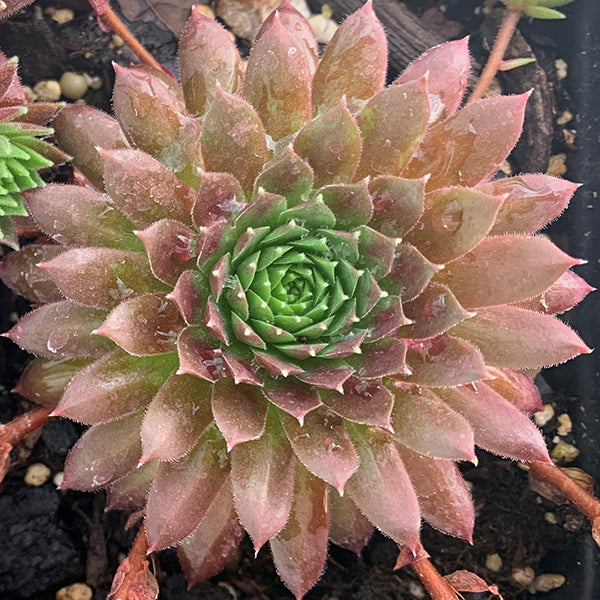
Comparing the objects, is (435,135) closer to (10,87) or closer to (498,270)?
(498,270)

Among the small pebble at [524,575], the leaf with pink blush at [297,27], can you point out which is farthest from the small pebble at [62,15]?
the small pebble at [524,575]

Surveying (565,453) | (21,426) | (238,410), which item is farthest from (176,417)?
(565,453)

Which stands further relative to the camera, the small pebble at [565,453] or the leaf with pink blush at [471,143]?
the small pebble at [565,453]

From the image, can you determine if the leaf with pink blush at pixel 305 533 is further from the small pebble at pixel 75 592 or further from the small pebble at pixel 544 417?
the small pebble at pixel 544 417

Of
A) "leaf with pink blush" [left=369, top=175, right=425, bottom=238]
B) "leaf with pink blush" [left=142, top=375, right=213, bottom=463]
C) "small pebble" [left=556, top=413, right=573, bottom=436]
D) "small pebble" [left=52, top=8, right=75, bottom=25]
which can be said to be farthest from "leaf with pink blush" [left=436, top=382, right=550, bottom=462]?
"small pebble" [left=52, top=8, right=75, bottom=25]

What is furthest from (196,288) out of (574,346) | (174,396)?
(574,346)

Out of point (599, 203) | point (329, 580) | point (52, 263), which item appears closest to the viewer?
point (52, 263)
